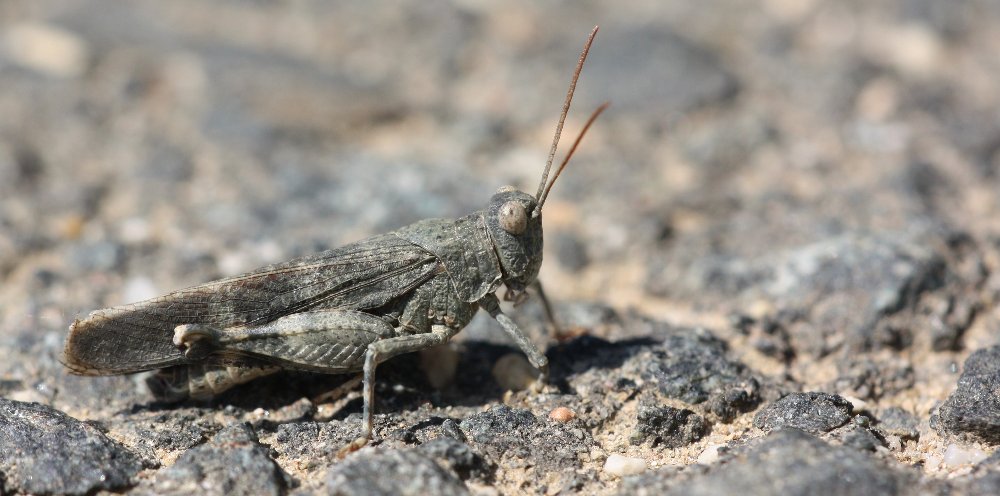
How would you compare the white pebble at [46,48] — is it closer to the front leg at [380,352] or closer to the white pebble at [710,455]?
the front leg at [380,352]

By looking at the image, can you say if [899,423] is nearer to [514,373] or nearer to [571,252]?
[514,373]

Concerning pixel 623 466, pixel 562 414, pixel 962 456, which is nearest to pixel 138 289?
pixel 562 414

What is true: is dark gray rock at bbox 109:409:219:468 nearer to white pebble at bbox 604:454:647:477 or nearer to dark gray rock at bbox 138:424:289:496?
dark gray rock at bbox 138:424:289:496

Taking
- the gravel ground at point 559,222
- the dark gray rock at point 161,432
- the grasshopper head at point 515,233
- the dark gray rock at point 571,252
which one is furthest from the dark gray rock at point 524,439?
the dark gray rock at point 571,252

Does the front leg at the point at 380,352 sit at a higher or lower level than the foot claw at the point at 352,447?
higher

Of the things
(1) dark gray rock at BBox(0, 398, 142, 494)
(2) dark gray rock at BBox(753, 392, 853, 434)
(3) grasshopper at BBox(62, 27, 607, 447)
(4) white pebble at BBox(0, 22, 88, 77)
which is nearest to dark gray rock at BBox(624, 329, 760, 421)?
(2) dark gray rock at BBox(753, 392, 853, 434)

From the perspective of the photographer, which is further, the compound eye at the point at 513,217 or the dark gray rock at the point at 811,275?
the dark gray rock at the point at 811,275

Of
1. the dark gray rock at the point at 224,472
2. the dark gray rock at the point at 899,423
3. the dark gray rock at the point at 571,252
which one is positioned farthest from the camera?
the dark gray rock at the point at 571,252
